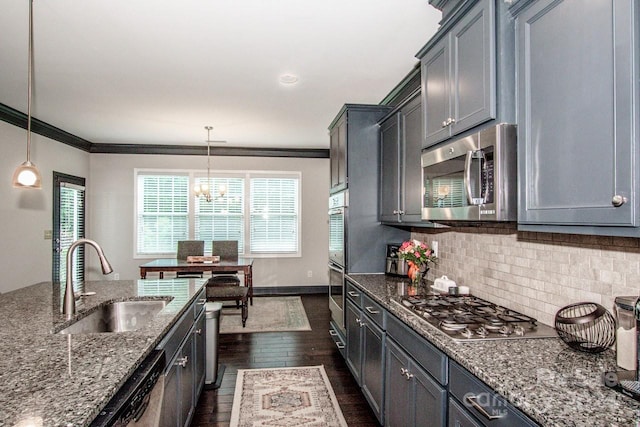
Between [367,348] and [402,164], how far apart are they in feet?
4.61

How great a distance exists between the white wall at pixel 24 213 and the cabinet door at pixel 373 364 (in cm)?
429

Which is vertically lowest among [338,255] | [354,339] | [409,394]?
[354,339]

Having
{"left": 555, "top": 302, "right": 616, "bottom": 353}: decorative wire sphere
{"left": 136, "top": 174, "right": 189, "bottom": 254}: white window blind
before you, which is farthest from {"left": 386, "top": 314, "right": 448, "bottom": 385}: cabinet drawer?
{"left": 136, "top": 174, "right": 189, "bottom": 254}: white window blind

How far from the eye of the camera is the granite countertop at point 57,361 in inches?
39.7

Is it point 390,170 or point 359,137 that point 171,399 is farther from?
point 359,137

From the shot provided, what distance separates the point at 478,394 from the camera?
1.37 m

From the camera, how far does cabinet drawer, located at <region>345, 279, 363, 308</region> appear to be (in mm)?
3061

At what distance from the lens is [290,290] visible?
7.23 m

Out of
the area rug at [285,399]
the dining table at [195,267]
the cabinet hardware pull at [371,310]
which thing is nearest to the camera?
the cabinet hardware pull at [371,310]

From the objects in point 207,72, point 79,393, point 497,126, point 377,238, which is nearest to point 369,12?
point 497,126

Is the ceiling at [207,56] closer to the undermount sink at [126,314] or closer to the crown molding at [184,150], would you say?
the crown molding at [184,150]

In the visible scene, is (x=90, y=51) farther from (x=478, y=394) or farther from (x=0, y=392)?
(x=478, y=394)

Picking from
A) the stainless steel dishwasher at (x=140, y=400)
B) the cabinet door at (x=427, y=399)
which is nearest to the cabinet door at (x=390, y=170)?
the cabinet door at (x=427, y=399)

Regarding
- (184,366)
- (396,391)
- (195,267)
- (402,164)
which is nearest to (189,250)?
(195,267)
